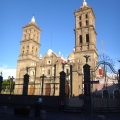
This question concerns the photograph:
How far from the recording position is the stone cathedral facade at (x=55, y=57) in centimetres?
3672

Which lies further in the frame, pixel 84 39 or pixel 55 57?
pixel 55 57

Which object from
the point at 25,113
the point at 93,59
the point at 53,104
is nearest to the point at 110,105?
the point at 53,104

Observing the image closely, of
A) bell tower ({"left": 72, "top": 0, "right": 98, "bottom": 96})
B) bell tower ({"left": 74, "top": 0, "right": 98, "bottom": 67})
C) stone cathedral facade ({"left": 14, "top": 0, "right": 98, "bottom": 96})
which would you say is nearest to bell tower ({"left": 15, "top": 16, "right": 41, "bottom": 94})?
stone cathedral facade ({"left": 14, "top": 0, "right": 98, "bottom": 96})

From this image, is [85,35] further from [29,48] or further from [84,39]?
[29,48]

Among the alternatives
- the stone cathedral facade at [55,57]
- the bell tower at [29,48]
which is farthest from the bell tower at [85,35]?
the bell tower at [29,48]

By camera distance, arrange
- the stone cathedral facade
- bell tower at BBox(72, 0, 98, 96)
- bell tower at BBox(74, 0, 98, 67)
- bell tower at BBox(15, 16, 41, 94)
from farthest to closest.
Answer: bell tower at BBox(15, 16, 41, 94), bell tower at BBox(74, 0, 98, 67), bell tower at BBox(72, 0, 98, 96), the stone cathedral facade

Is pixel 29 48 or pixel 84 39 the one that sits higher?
pixel 84 39

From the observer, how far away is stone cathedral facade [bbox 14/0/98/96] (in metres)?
36.7

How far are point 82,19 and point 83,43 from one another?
7.31 m

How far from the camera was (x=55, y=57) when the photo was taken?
139 feet

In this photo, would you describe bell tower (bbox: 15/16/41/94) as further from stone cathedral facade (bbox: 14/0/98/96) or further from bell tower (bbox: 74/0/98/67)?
bell tower (bbox: 74/0/98/67)

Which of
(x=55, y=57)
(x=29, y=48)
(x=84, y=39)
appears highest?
(x=84, y=39)

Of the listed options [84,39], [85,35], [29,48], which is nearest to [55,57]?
[84,39]

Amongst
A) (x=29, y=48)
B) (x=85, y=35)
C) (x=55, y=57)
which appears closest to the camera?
(x=85, y=35)
